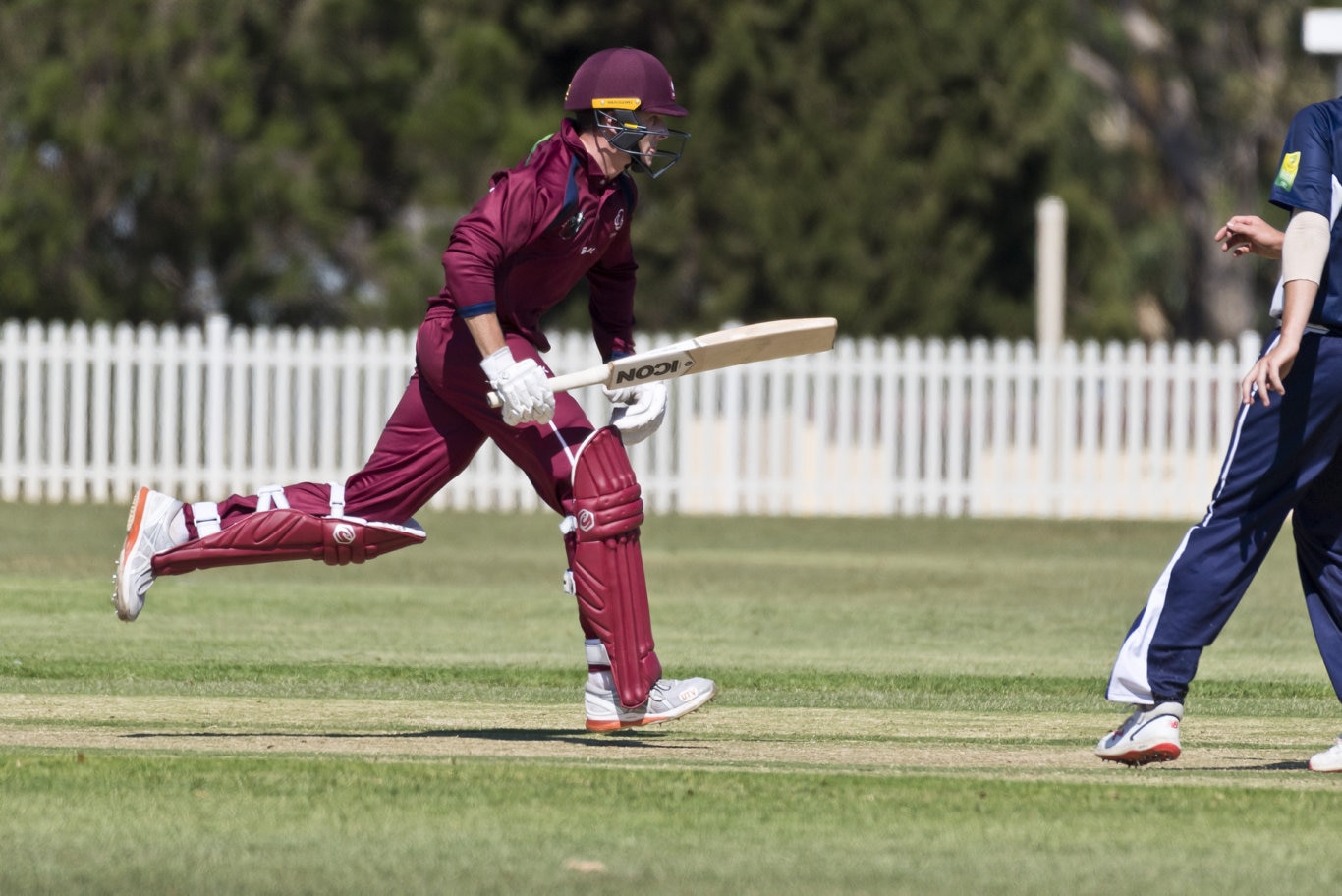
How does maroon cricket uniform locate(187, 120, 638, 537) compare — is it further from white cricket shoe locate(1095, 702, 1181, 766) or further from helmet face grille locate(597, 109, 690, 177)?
white cricket shoe locate(1095, 702, 1181, 766)

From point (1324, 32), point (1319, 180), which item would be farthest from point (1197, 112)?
point (1319, 180)

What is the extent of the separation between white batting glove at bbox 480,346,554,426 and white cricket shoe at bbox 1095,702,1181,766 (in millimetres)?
1689

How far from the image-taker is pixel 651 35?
77.9 ft

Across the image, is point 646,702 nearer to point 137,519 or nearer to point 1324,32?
point 137,519

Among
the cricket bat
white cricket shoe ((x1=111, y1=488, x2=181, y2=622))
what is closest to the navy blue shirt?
the cricket bat

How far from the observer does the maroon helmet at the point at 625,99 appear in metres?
6.37

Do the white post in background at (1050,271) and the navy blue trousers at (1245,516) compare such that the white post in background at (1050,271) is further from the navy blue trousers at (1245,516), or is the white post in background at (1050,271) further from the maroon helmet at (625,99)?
the navy blue trousers at (1245,516)

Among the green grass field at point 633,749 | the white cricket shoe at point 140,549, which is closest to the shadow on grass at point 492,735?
the green grass field at point 633,749

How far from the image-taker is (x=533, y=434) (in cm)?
634

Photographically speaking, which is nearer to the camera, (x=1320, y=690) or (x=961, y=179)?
(x=1320, y=690)

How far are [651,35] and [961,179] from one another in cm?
352

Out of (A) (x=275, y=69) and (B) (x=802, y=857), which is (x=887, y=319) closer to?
(A) (x=275, y=69)

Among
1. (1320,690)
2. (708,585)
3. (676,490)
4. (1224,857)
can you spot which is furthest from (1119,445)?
(1224,857)

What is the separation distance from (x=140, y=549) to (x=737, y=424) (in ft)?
41.2
